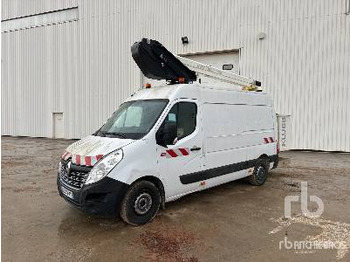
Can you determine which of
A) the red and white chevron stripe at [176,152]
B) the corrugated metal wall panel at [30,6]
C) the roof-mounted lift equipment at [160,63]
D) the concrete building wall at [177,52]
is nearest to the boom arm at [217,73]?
the roof-mounted lift equipment at [160,63]

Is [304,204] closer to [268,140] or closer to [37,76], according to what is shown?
[268,140]

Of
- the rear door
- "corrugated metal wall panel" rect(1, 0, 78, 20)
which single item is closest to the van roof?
the rear door

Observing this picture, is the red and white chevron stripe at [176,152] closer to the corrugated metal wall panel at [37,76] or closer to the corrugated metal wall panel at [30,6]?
the corrugated metal wall panel at [37,76]

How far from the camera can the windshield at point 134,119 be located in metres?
5.04

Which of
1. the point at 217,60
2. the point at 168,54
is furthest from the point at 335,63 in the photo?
the point at 168,54

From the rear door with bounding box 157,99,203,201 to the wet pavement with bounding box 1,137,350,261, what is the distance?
0.52 metres

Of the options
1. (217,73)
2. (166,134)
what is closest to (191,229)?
(166,134)

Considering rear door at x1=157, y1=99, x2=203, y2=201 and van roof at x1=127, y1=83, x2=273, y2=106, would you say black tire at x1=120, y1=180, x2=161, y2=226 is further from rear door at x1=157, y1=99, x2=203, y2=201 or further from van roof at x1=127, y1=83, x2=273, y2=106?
van roof at x1=127, y1=83, x2=273, y2=106

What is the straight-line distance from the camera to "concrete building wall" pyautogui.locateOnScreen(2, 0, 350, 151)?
44.1 ft

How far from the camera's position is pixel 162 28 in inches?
664

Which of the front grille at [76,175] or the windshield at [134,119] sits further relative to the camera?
the windshield at [134,119]

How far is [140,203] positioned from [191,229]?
35.1 inches

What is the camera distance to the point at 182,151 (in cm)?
534

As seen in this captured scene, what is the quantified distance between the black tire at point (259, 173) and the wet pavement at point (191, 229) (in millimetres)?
178
